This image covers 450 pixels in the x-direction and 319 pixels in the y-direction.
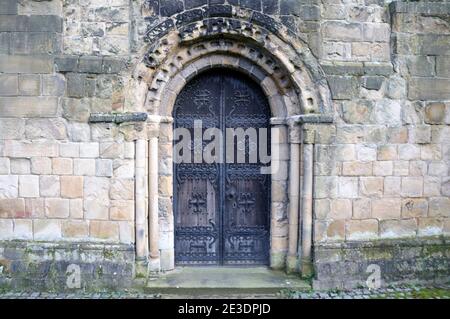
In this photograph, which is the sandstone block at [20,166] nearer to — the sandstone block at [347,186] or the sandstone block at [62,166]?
the sandstone block at [62,166]

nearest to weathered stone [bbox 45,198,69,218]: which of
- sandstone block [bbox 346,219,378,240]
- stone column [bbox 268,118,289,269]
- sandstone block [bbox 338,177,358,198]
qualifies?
stone column [bbox 268,118,289,269]

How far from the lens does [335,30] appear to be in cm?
555

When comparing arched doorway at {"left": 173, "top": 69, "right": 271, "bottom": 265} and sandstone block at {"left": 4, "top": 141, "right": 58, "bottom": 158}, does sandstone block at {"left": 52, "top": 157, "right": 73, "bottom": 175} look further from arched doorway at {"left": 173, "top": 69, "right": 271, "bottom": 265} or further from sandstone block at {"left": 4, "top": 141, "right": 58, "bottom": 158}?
arched doorway at {"left": 173, "top": 69, "right": 271, "bottom": 265}

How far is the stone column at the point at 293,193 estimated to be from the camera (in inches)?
226

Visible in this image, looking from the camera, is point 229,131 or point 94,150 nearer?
point 94,150

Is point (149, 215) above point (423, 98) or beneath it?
beneath

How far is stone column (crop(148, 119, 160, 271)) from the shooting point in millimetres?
5672

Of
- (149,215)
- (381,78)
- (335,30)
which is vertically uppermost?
(335,30)

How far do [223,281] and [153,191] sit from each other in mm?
1491

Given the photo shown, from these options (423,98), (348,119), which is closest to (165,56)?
(348,119)

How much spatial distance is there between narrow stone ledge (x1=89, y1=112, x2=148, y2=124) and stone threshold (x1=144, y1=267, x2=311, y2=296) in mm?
2105

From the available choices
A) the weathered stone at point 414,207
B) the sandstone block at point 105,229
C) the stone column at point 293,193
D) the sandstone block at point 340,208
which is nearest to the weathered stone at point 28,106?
the sandstone block at point 105,229

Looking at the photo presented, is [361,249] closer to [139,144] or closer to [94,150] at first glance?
[139,144]

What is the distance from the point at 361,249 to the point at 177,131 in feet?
9.57
